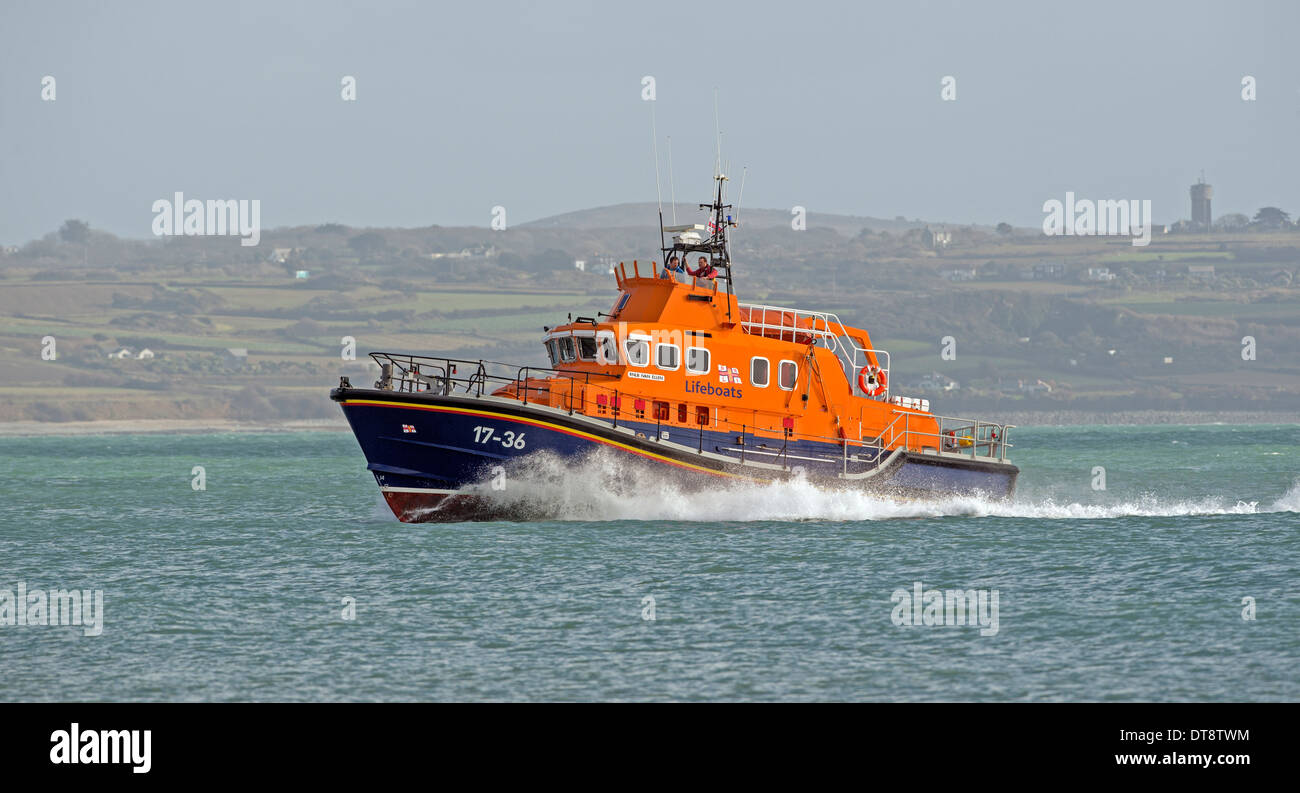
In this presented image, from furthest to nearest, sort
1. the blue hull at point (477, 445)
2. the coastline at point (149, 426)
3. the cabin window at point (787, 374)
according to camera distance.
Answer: the coastline at point (149, 426)
the cabin window at point (787, 374)
the blue hull at point (477, 445)

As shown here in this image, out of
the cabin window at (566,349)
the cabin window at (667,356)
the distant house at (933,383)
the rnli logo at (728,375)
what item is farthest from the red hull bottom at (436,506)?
the distant house at (933,383)

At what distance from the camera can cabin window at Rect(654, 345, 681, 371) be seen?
A: 2689 centimetres

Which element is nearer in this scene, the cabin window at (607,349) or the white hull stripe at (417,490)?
the white hull stripe at (417,490)

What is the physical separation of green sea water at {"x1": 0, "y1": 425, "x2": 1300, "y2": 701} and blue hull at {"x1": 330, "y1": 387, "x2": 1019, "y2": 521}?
504mm

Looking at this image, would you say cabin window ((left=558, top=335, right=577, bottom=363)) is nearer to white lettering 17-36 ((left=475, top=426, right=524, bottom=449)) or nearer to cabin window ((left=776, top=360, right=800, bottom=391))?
white lettering 17-36 ((left=475, top=426, right=524, bottom=449))

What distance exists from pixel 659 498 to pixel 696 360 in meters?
2.77

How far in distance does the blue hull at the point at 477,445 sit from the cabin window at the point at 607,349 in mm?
1455

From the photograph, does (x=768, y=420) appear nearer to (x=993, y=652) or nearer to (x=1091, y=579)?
(x=1091, y=579)

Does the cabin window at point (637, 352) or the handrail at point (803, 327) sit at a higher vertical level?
the handrail at point (803, 327)

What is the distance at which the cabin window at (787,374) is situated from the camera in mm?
28309

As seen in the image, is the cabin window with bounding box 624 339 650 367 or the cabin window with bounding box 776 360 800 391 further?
the cabin window with bounding box 776 360 800 391

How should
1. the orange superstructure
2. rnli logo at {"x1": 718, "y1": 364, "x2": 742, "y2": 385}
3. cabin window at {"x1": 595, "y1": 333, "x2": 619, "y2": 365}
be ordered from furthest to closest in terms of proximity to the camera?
1. rnli logo at {"x1": 718, "y1": 364, "x2": 742, "y2": 385}
2. cabin window at {"x1": 595, "y1": 333, "x2": 619, "y2": 365}
3. the orange superstructure

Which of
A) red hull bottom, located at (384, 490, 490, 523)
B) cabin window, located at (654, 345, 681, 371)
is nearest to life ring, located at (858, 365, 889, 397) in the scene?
cabin window, located at (654, 345, 681, 371)

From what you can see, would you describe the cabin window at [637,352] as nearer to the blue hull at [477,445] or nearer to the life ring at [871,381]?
the blue hull at [477,445]
